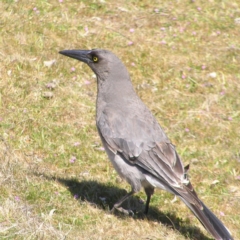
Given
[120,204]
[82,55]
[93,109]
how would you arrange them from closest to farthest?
1. [120,204]
2. [82,55]
3. [93,109]

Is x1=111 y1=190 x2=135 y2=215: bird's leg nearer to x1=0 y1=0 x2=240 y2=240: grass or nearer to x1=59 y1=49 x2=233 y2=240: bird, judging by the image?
x1=59 y1=49 x2=233 y2=240: bird

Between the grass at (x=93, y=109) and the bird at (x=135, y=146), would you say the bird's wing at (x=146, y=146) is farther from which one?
the grass at (x=93, y=109)

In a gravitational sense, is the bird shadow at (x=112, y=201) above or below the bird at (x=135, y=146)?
below

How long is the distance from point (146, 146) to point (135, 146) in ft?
0.43

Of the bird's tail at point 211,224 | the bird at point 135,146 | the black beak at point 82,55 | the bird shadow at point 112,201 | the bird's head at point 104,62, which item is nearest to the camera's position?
the bird's tail at point 211,224

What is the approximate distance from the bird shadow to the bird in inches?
6.9

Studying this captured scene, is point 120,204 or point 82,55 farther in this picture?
point 82,55

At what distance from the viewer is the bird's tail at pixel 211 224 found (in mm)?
6484

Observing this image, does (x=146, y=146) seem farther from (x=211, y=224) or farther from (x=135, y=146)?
(x=211, y=224)

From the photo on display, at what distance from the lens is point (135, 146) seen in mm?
6992

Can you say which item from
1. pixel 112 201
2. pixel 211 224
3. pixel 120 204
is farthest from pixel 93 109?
pixel 211 224

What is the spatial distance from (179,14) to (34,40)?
3.10 meters

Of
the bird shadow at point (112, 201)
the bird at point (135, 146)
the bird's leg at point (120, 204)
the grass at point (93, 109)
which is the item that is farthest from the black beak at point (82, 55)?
the bird's leg at point (120, 204)

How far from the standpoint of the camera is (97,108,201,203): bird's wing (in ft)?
22.1
